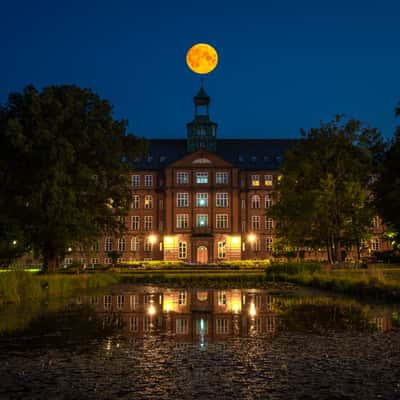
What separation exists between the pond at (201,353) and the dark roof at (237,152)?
5542 cm

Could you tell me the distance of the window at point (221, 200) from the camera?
7038 cm

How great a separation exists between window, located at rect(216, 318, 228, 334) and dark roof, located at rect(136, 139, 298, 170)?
57.1 meters

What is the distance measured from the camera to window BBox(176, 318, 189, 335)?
13359 millimetres

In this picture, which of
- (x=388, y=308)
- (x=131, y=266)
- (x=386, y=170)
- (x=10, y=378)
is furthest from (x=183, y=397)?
(x=131, y=266)

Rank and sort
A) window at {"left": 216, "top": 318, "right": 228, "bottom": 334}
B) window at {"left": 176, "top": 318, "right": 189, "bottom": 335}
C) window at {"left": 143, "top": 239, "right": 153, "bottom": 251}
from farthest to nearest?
window at {"left": 143, "top": 239, "right": 153, "bottom": 251} → window at {"left": 216, "top": 318, "right": 228, "bottom": 334} → window at {"left": 176, "top": 318, "right": 189, "bottom": 335}

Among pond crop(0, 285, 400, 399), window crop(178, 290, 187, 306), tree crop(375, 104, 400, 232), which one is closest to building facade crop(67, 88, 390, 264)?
tree crop(375, 104, 400, 232)

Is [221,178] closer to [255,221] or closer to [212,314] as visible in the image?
[255,221]

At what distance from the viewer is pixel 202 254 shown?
2719 inches

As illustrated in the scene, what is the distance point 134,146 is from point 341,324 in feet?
78.9

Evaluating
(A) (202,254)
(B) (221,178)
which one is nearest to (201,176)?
(B) (221,178)

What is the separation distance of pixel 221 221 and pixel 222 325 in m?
55.8

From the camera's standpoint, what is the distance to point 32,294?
2227 centimetres

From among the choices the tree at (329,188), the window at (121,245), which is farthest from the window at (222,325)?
the window at (121,245)

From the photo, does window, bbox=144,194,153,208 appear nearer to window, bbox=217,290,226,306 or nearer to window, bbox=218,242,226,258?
window, bbox=218,242,226,258
